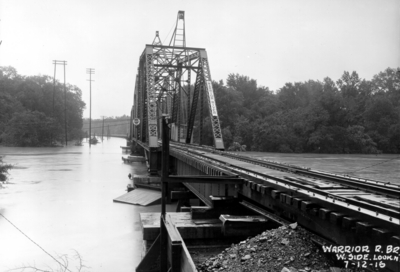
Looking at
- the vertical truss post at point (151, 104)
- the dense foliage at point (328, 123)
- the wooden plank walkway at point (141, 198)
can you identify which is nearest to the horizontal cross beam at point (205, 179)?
the wooden plank walkway at point (141, 198)

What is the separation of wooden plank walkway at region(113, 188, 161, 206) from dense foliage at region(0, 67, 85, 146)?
2385 inches

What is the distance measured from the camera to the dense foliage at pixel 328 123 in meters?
44.6

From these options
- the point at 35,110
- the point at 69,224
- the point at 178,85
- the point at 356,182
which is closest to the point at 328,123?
the point at 178,85

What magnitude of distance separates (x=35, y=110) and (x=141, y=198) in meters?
71.6

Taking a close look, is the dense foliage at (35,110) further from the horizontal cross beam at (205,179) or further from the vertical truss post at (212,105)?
the horizontal cross beam at (205,179)

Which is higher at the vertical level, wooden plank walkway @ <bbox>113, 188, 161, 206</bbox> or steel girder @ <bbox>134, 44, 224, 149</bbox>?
steel girder @ <bbox>134, 44, 224, 149</bbox>

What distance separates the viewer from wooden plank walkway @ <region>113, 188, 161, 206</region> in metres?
18.6

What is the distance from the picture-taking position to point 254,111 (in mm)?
58781

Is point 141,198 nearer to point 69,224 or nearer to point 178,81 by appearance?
point 69,224

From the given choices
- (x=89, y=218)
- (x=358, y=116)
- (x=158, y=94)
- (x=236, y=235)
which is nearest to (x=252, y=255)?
(x=236, y=235)

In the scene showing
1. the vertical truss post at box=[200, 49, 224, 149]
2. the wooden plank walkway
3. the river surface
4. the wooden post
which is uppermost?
the vertical truss post at box=[200, 49, 224, 149]

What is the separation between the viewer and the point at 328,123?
48.2 m

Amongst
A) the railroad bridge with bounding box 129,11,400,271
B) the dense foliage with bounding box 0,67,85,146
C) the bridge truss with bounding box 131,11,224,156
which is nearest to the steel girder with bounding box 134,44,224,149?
the bridge truss with bounding box 131,11,224,156

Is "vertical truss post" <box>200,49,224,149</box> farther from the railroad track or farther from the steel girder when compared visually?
the railroad track
